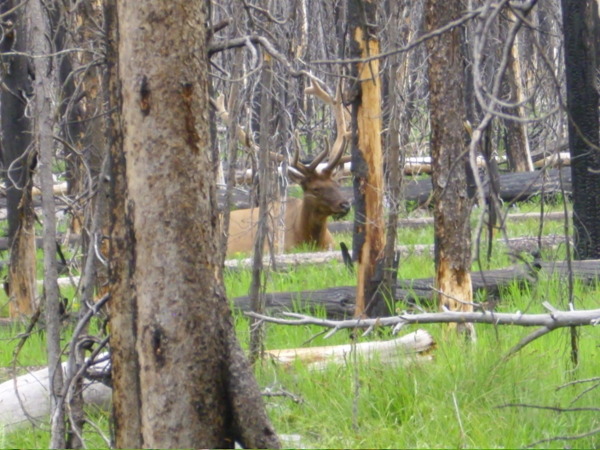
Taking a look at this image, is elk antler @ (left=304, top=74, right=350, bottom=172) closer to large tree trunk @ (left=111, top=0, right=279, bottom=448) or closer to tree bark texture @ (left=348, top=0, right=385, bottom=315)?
tree bark texture @ (left=348, top=0, right=385, bottom=315)

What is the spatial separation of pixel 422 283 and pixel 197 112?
16.9 ft

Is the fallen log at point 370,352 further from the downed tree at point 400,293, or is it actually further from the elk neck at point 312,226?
the elk neck at point 312,226

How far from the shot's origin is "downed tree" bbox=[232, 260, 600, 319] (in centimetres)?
769

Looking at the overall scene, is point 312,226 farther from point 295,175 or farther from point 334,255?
point 334,255

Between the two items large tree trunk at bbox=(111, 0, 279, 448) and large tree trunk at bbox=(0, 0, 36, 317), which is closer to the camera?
large tree trunk at bbox=(111, 0, 279, 448)

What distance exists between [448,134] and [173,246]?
3588 millimetres

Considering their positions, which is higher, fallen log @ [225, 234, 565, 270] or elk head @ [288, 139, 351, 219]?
elk head @ [288, 139, 351, 219]

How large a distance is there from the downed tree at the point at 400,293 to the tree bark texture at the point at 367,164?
38cm

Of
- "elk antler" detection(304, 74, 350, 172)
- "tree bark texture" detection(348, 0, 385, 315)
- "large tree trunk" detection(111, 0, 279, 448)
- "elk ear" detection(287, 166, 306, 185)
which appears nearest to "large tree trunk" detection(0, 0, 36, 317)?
"elk antler" detection(304, 74, 350, 172)

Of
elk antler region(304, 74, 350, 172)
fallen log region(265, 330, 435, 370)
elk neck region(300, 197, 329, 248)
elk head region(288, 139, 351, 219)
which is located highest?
elk antler region(304, 74, 350, 172)

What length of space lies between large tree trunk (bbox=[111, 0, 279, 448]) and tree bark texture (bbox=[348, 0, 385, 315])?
4107 millimetres

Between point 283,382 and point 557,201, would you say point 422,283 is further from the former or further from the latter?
point 557,201

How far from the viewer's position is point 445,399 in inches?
184

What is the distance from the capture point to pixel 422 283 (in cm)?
809
